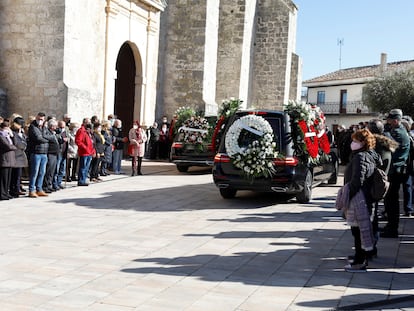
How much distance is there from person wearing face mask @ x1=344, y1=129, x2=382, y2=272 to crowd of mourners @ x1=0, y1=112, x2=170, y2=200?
21.4 feet

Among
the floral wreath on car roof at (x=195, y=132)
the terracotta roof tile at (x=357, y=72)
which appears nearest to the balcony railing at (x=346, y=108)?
the terracotta roof tile at (x=357, y=72)

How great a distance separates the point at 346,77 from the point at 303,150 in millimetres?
41928

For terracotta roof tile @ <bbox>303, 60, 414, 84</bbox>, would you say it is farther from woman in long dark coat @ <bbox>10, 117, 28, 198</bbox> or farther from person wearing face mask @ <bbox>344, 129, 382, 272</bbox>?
person wearing face mask @ <bbox>344, 129, 382, 272</bbox>

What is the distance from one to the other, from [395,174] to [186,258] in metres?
3.56

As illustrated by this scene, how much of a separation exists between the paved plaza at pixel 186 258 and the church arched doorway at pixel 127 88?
9.54 m

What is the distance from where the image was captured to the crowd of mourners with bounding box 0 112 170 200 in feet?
33.9

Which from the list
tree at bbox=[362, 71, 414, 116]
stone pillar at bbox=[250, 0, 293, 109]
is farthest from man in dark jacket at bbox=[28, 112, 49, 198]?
tree at bbox=[362, 71, 414, 116]

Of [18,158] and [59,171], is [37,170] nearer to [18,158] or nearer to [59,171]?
[18,158]

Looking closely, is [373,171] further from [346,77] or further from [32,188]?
[346,77]

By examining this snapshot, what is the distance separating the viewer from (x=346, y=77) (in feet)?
166

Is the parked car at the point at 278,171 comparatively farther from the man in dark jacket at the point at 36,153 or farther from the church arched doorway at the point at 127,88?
the church arched doorway at the point at 127,88

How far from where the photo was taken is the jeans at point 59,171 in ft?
38.3

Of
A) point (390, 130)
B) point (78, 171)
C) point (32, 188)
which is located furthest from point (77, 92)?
point (390, 130)

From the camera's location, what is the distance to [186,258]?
6.46 m
